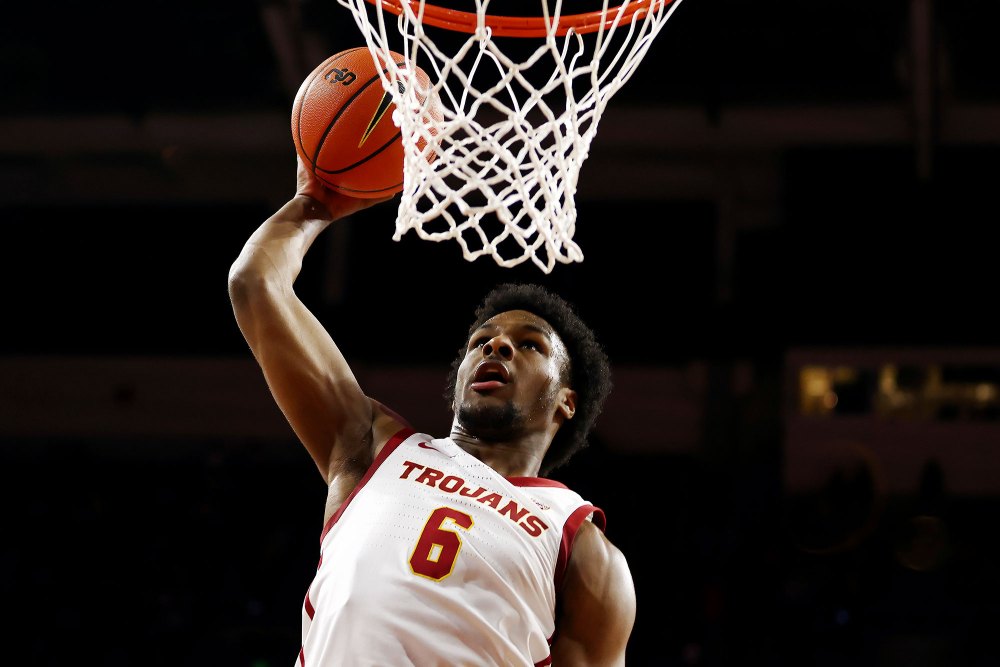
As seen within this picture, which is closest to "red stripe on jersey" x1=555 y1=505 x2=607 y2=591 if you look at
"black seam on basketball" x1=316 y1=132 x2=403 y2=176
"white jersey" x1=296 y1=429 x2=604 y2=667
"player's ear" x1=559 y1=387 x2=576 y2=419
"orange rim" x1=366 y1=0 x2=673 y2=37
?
"white jersey" x1=296 y1=429 x2=604 y2=667

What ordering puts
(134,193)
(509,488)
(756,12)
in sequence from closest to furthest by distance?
(509,488), (756,12), (134,193)

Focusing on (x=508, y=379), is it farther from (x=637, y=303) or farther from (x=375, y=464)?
(x=637, y=303)

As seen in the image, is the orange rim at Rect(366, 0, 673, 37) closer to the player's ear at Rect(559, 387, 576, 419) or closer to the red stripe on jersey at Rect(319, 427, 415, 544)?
the player's ear at Rect(559, 387, 576, 419)

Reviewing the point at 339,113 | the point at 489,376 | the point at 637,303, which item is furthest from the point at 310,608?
the point at 637,303

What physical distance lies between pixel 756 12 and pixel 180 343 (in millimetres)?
4219

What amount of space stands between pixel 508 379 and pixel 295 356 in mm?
471

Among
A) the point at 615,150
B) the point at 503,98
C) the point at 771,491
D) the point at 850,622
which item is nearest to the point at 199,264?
the point at 503,98

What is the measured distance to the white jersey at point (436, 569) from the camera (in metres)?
1.96

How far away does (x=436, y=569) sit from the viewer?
2.03 m

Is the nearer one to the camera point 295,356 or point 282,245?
point 295,356

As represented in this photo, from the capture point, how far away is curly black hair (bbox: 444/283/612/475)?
2.71m

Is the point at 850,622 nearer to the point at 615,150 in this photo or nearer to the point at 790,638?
the point at 790,638

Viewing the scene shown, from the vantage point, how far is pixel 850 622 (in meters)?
6.79

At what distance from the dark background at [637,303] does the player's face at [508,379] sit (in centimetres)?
415
